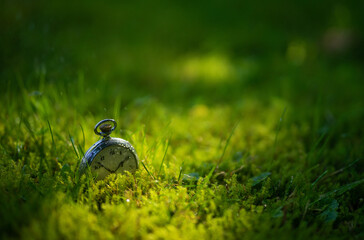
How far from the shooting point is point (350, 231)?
1663 mm

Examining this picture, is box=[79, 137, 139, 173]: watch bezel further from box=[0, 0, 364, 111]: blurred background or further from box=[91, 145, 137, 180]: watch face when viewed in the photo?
box=[0, 0, 364, 111]: blurred background

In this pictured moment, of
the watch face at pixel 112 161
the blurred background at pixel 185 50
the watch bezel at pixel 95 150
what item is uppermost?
the blurred background at pixel 185 50

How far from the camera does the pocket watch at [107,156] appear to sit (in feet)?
5.72

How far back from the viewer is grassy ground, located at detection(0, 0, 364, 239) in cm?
161

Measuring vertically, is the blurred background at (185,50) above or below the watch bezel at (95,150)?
above

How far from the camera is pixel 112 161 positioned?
5.96 feet

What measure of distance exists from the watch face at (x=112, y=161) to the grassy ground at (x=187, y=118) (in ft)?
0.20

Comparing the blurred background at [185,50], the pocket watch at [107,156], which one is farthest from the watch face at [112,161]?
the blurred background at [185,50]

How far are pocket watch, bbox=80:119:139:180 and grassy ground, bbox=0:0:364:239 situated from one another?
7 centimetres

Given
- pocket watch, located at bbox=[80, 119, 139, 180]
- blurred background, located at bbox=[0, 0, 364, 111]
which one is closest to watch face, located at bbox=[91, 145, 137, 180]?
pocket watch, located at bbox=[80, 119, 139, 180]

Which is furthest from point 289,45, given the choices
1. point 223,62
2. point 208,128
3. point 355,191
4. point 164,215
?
point 164,215

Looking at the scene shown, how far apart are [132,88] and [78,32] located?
1829mm

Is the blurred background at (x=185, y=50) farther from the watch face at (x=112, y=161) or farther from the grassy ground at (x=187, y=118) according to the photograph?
the watch face at (x=112, y=161)

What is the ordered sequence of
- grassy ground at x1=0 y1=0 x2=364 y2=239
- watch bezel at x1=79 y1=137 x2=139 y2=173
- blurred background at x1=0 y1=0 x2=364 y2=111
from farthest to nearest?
blurred background at x1=0 y1=0 x2=364 y2=111 < watch bezel at x1=79 y1=137 x2=139 y2=173 < grassy ground at x1=0 y1=0 x2=364 y2=239
